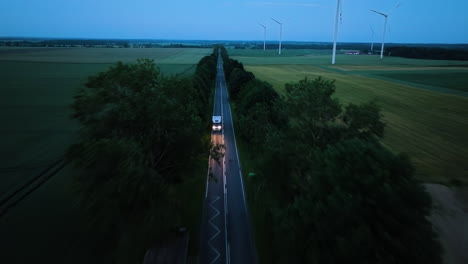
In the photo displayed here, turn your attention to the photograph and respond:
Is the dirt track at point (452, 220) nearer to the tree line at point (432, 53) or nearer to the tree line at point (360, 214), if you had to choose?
the tree line at point (360, 214)

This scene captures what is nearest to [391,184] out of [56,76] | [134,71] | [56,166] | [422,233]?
[422,233]

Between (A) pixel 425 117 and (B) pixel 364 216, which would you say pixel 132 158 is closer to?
(B) pixel 364 216

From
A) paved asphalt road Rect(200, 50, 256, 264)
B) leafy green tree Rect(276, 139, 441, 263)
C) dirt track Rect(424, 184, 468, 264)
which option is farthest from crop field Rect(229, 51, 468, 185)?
paved asphalt road Rect(200, 50, 256, 264)

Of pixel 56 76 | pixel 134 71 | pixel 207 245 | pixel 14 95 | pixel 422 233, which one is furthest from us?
pixel 56 76

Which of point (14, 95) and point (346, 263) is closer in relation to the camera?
point (346, 263)

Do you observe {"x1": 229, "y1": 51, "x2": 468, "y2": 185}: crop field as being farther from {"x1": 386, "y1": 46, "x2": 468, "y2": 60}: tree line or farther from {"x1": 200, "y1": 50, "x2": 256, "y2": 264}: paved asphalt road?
{"x1": 386, "y1": 46, "x2": 468, "y2": 60}: tree line

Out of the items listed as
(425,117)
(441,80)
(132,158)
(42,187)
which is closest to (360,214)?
(132,158)

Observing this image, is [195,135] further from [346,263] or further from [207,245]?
[346,263]

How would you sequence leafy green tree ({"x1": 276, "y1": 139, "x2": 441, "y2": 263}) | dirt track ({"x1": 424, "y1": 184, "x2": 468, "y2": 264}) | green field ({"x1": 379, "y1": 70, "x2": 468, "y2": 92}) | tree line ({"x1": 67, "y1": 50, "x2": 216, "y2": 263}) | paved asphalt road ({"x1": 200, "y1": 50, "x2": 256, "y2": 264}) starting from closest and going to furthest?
leafy green tree ({"x1": 276, "y1": 139, "x2": 441, "y2": 263})
tree line ({"x1": 67, "y1": 50, "x2": 216, "y2": 263})
dirt track ({"x1": 424, "y1": 184, "x2": 468, "y2": 264})
paved asphalt road ({"x1": 200, "y1": 50, "x2": 256, "y2": 264})
green field ({"x1": 379, "y1": 70, "x2": 468, "y2": 92})
